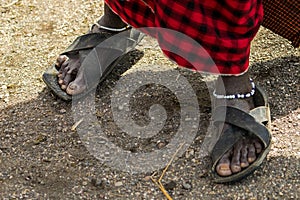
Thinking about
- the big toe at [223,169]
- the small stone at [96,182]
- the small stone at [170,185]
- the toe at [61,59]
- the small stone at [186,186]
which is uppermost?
the toe at [61,59]

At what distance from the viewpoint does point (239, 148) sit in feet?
5.16

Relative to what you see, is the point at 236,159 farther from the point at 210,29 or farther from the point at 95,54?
the point at 95,54

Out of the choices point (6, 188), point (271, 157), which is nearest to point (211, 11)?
point (271, 157)

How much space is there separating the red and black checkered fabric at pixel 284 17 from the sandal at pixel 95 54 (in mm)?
410

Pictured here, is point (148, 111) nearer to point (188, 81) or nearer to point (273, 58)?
point (188, 81)

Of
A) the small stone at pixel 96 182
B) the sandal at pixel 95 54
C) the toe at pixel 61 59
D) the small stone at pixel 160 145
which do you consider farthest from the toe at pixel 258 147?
the toe at pixel 61 59

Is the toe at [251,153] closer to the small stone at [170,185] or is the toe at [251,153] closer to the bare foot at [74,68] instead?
the small stone at [170,185]

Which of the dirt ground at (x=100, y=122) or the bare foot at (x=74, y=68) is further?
the bare foot at (x=74, y=68)

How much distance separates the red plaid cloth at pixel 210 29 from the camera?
146 cm

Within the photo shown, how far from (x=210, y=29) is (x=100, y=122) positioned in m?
0.46

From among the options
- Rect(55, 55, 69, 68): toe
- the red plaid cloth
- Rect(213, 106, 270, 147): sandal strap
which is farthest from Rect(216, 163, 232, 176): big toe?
Rect(55, 55, 69, 68): toe

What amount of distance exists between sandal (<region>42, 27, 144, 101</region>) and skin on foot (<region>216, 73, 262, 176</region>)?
0.41m

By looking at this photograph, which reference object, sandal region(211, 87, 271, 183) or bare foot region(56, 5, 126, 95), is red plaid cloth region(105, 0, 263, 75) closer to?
sandal region(211, 87, 271, 183)

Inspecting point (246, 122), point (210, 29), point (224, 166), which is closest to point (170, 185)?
point (224, 166)
